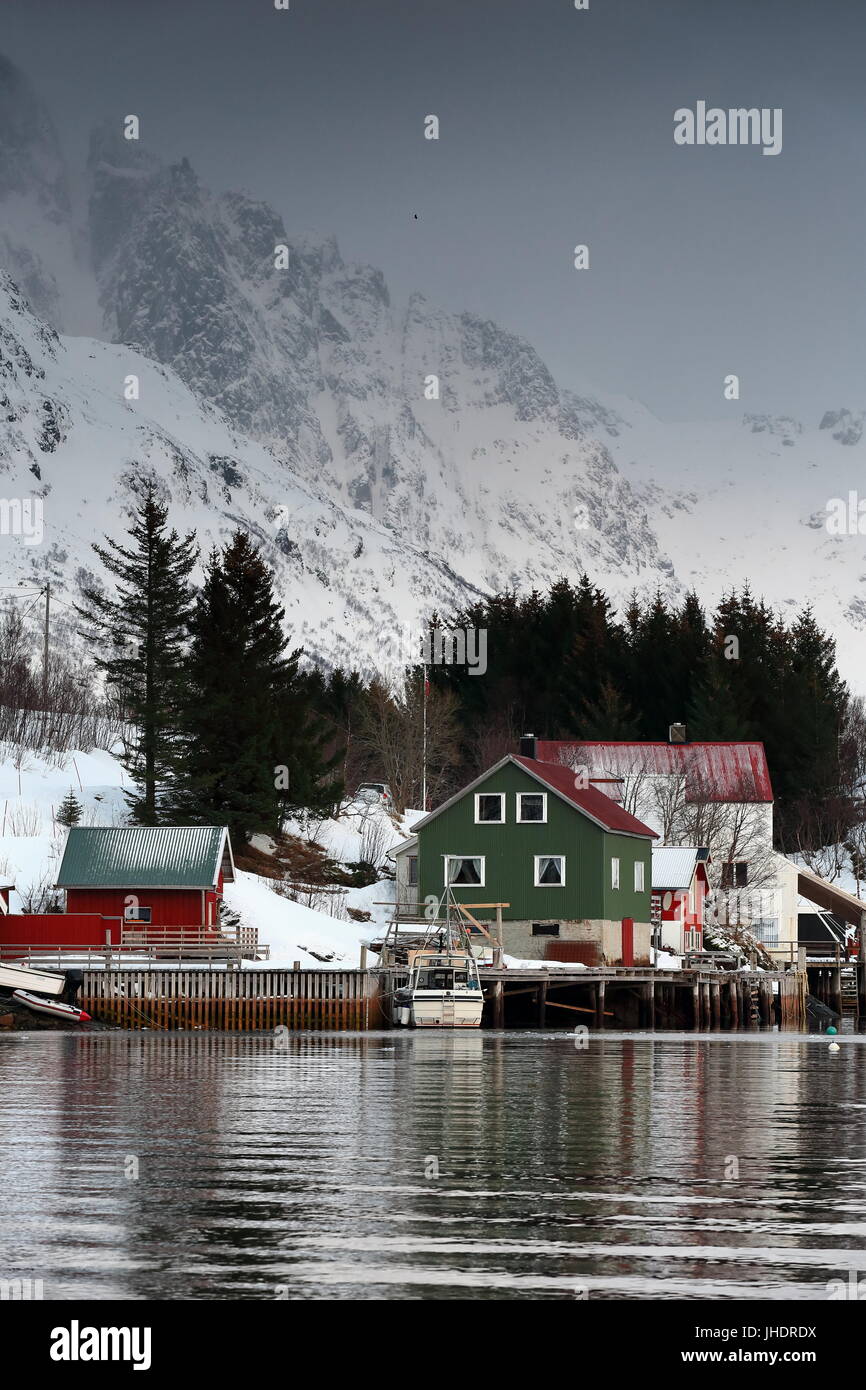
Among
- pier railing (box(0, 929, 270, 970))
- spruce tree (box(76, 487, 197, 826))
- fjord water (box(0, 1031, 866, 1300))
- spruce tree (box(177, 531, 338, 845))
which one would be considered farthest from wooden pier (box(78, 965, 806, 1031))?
fjord water (box(0, 1031, 866, 1300))

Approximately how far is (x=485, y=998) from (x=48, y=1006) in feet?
58.6

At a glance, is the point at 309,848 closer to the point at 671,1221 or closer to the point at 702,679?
the point at 702,679

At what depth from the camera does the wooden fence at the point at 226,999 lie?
63844mm

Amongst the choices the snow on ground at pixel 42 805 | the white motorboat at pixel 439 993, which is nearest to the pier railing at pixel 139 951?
the white motorboat at pixel 439 993

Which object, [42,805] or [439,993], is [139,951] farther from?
[42,805]

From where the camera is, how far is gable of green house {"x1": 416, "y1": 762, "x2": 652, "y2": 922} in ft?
267

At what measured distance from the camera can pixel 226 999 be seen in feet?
211

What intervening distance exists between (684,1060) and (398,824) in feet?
216

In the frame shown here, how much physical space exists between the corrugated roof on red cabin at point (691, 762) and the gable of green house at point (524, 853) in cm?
2392

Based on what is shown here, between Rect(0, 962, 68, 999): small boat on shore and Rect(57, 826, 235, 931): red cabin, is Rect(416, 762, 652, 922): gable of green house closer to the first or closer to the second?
Rect(57, 826, 235, 931): red cabin

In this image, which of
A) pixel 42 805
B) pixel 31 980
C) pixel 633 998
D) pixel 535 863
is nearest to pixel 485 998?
pixel 633 998

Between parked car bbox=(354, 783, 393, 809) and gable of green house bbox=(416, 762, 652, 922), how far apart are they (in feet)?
104

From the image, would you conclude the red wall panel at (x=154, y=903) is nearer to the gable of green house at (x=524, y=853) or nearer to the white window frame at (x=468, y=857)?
the white window frame at (x=468, y=857)
